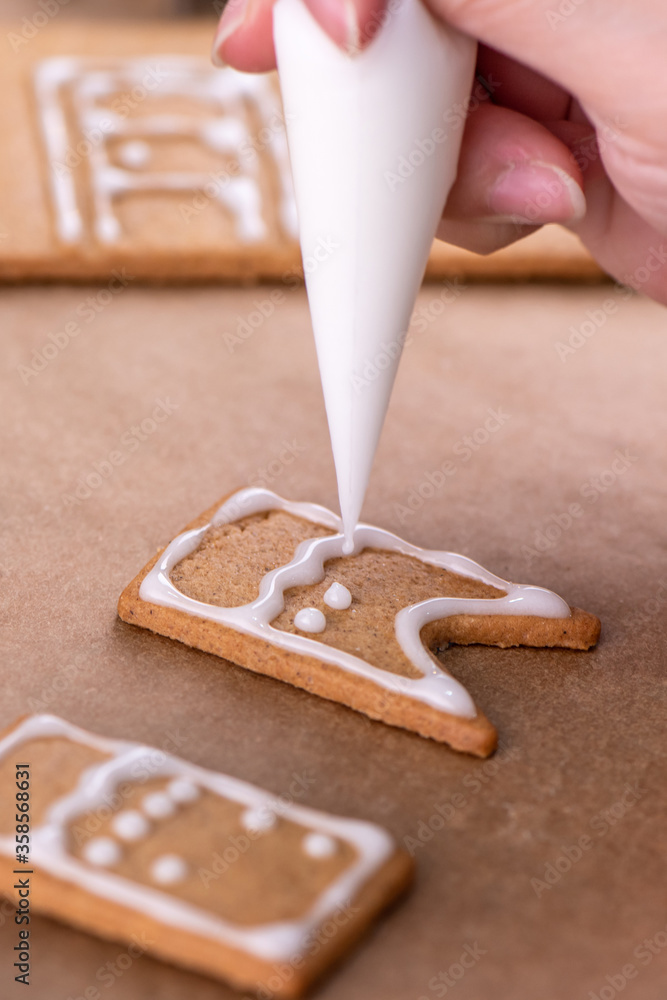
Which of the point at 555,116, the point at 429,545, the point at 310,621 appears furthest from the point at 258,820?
the point at 555,116

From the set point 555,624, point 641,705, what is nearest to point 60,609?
point 555,624

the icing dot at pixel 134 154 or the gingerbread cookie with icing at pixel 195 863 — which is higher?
the icing dot at pixel 134 154

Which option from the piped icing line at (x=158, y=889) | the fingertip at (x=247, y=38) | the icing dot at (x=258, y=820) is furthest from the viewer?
the fingertip at (x=247, y=38)

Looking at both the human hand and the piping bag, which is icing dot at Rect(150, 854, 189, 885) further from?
the human hand

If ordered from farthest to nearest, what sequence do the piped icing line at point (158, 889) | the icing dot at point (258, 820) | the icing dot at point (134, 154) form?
the icing dot at point (134, 154)
the icing dot at point (258, 820)
the piped icing line at point (158, 889)

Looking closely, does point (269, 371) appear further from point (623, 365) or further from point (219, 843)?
point (219, 843)

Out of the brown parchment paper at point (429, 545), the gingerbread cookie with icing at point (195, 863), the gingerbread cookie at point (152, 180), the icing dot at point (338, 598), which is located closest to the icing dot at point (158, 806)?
the gingerbread cookie with icing at point (195, 863)

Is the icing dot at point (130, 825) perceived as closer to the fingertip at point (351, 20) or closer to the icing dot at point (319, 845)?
the icing dot at point (319, 845)
